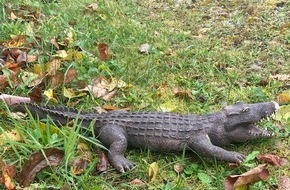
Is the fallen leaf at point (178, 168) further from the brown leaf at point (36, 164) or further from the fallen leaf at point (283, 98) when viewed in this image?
the fallen leaf at point (283, 98)

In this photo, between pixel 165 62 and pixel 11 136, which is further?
pixel 165 62

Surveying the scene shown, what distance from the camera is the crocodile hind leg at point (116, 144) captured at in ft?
11.5

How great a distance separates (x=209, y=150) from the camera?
11.7 ft

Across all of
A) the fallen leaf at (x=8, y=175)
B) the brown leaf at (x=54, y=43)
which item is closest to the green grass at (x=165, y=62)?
the brown leaf at (x=54, y=43)

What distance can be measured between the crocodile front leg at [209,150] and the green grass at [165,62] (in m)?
0.07

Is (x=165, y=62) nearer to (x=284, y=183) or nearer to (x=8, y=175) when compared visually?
(x=284, y=183)

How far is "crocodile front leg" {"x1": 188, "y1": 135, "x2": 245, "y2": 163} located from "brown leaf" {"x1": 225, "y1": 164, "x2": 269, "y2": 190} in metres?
0.23

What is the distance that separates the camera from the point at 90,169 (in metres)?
3.36

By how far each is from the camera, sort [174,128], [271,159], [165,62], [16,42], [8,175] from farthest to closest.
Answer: [165,62] < [16,42] < [174,128] < [271,159] < [8,175]

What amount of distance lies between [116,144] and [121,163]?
0.17 m

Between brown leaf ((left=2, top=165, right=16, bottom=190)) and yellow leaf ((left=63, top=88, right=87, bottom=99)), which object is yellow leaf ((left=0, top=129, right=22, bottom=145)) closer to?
brown leaf ((left=2, top=165, right=16, bottom=190))

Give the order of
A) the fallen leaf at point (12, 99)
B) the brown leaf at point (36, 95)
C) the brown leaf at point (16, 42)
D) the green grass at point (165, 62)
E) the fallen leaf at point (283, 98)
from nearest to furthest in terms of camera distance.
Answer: the green grass at point (165, 62), the fallen leaf at point (12, 99), the brown leaf at point (36, 95), the fallen leaf at point (283, 98), the brown leaf at point (16, 42)

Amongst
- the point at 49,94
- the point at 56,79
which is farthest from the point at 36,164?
the point at 56,79

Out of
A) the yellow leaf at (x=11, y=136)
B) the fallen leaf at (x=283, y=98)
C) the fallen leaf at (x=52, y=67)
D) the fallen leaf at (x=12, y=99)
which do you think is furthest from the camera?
the fallen leaf at (x=52, y=67)
